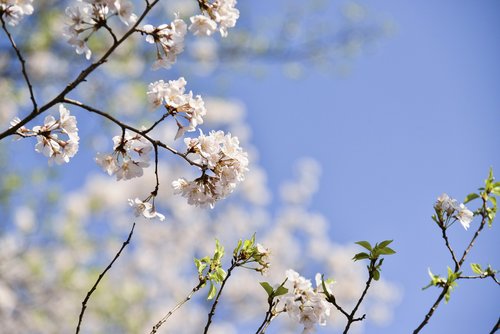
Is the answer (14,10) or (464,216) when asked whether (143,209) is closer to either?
(14,10)

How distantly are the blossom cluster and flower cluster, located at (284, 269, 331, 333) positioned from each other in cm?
85

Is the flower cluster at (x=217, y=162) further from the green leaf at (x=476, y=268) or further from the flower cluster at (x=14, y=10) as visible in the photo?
the green leaf at (x=476, y=268)

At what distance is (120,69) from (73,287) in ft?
12.7

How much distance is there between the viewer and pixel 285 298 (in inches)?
58.6

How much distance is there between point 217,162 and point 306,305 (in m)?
0.56

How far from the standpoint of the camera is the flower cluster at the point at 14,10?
4.11 ft

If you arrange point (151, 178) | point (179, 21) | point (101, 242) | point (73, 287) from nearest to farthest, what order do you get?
point (179, 21)
point (73, 287)
point (101, 242)
point (151, 178)

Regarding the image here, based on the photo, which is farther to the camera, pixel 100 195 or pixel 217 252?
pixel 100 195

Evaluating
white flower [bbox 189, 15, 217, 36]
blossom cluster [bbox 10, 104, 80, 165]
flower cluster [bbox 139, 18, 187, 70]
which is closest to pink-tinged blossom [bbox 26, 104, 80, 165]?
blossom cluster [bbox 10, 104, 80, 165]

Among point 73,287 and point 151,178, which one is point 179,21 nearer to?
point 73,287

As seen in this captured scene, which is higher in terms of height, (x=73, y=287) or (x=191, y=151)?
(x=73, y=287)

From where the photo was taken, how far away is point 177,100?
1.50 m

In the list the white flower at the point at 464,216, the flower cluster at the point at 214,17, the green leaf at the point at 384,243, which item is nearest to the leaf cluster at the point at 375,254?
the green leaf at the point at 384,243

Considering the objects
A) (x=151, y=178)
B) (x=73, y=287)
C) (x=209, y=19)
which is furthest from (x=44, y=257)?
(x=209, y=19)
